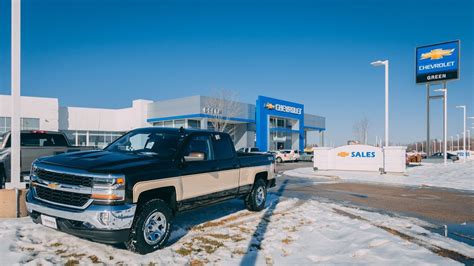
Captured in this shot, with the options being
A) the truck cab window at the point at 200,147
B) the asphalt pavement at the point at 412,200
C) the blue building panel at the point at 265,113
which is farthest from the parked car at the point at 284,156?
the truck cab window at the point at 200,147

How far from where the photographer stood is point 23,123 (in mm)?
35125

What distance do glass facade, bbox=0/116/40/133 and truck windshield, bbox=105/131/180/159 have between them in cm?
3508

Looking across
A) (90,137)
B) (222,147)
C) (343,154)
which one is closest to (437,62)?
(343,154)

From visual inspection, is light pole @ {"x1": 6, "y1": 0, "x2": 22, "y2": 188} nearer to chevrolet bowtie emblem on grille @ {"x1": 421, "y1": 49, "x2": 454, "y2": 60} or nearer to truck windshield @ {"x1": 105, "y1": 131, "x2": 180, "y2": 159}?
truck windshield @ {"x1": 105, "y1": 131, "x2": 180, "y2": 159}

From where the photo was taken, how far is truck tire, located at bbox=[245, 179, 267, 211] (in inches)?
302

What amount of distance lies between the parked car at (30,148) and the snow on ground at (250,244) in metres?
2.64

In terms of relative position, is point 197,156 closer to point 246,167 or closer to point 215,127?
point 246,167

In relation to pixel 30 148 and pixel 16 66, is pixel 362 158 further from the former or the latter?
pixel 16 66

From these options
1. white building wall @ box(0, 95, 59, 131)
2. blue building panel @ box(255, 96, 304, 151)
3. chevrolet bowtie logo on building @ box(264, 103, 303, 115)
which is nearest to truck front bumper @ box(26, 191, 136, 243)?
blue building panel @ box(255, 96, 304, 151)

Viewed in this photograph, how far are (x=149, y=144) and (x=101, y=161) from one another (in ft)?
4.00

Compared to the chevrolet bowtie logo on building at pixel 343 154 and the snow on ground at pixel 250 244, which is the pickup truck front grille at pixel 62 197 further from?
the chevrolet bowtie logo on building at pixel 343 154

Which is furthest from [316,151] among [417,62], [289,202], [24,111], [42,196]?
[24,111]

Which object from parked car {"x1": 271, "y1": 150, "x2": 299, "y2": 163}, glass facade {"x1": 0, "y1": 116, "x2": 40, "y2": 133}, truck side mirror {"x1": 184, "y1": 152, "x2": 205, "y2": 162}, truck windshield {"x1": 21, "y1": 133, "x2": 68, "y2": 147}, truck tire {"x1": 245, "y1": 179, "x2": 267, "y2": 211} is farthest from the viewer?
glass facade {"x1": 0, "y1": 116, "x2": 40, "y2": 133}

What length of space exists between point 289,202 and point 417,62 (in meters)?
26.0
